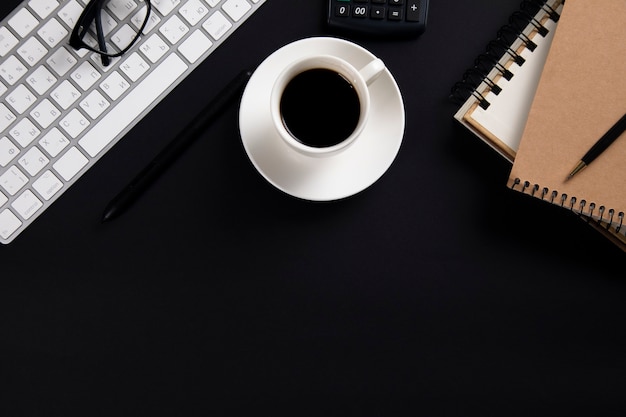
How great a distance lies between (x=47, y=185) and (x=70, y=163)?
0.12 feet

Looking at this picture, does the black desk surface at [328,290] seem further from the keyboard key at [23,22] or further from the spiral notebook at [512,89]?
the keyboard key at [23,22]

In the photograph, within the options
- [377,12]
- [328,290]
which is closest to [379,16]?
[377,12]

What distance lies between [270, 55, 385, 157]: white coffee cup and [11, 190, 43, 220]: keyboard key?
0.96ft

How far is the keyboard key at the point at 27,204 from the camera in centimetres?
66

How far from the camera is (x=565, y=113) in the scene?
653mm

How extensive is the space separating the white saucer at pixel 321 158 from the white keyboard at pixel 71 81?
8 cm

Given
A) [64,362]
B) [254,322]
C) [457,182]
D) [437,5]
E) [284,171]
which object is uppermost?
[437,5]

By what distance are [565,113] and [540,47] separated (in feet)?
0.27

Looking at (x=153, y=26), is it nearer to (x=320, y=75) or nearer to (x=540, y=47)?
(x=320, y=75)

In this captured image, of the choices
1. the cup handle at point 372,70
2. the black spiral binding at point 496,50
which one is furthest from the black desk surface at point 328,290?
the cup handle at point 372,70

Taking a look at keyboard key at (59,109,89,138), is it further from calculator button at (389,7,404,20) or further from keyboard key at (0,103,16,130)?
calculator button at (389,7,404,20)

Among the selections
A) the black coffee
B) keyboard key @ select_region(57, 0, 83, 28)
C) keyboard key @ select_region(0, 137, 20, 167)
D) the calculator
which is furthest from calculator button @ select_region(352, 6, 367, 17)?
keyboard key @ select_region(0, 137, 20, 167)

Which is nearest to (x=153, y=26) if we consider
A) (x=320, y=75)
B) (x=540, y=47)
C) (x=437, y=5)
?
(x=320, y=75)

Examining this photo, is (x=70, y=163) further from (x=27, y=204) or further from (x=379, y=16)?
(x=379, y=16)
